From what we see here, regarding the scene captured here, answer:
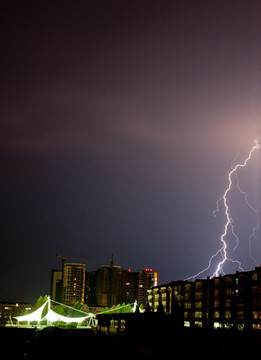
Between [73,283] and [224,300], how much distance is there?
413ft

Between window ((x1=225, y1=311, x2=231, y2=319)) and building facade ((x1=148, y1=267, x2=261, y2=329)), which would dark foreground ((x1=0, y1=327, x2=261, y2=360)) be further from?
window ((x1=225, y1=311, x2=231, y2=319))

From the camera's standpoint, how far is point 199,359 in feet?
97.6

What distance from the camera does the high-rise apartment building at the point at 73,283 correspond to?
7603 inches

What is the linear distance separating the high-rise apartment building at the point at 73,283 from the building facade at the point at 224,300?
333 feet

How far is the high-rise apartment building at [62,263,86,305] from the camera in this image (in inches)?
7603

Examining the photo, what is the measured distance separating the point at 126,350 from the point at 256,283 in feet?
130

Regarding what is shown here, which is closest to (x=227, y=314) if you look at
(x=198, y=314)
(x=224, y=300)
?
(x=224, y=300)

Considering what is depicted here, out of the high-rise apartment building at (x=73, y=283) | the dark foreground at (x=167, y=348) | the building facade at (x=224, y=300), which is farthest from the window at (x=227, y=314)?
the high-rise apartment building at (x=73, y=283)

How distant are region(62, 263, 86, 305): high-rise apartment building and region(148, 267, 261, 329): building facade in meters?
102

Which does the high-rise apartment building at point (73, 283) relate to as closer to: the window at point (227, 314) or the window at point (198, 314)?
the window at point (198, 314)

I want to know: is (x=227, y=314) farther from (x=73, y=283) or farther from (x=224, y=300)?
(x=73, y=283)

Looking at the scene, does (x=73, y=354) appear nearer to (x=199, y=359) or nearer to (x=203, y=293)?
(x=199, y=359)

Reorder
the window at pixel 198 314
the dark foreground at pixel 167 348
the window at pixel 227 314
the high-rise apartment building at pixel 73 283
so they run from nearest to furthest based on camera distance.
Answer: the dark foreground at pixel 167 348 < the window at pixel 227 314 < the window at pixel 198 314 < the high-rise apartment building at pixel 73 283

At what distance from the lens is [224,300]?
7869 centimetres
